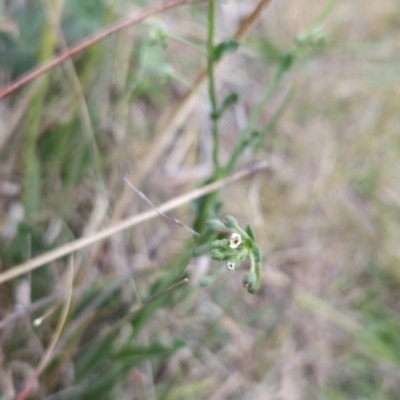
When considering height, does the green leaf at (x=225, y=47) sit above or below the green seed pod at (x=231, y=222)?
above

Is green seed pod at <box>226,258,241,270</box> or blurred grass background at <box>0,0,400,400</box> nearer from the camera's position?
green seed pod at <box>226,258,241,270</box>

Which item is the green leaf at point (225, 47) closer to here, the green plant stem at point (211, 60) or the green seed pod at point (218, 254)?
the green plant stem at point (211, 60)

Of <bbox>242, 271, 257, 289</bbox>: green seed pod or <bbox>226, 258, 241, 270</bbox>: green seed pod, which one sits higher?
<bbox>226, 258, 241, 270</bbox>: green seed pod

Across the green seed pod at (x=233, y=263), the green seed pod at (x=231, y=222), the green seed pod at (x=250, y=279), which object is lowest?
the green seed pod at (x=250, y=279)

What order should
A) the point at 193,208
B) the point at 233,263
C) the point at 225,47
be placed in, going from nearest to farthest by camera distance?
the point at 233,263 < the point at 225,47 < the point at 193,208

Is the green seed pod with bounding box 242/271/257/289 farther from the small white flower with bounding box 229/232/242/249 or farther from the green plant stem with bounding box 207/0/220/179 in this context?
the green plant stem with bounding box 207/0/220/179

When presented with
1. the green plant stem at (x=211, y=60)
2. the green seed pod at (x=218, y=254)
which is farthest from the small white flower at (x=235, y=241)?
the green plant stem at (x=211, y=60)

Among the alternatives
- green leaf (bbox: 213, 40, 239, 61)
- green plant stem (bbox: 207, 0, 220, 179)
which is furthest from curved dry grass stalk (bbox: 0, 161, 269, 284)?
green leaf (bbox: 213, 40, 239, 61)

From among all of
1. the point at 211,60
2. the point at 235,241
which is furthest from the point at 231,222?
the point at 211,60

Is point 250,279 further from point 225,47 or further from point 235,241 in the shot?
point 225,47
